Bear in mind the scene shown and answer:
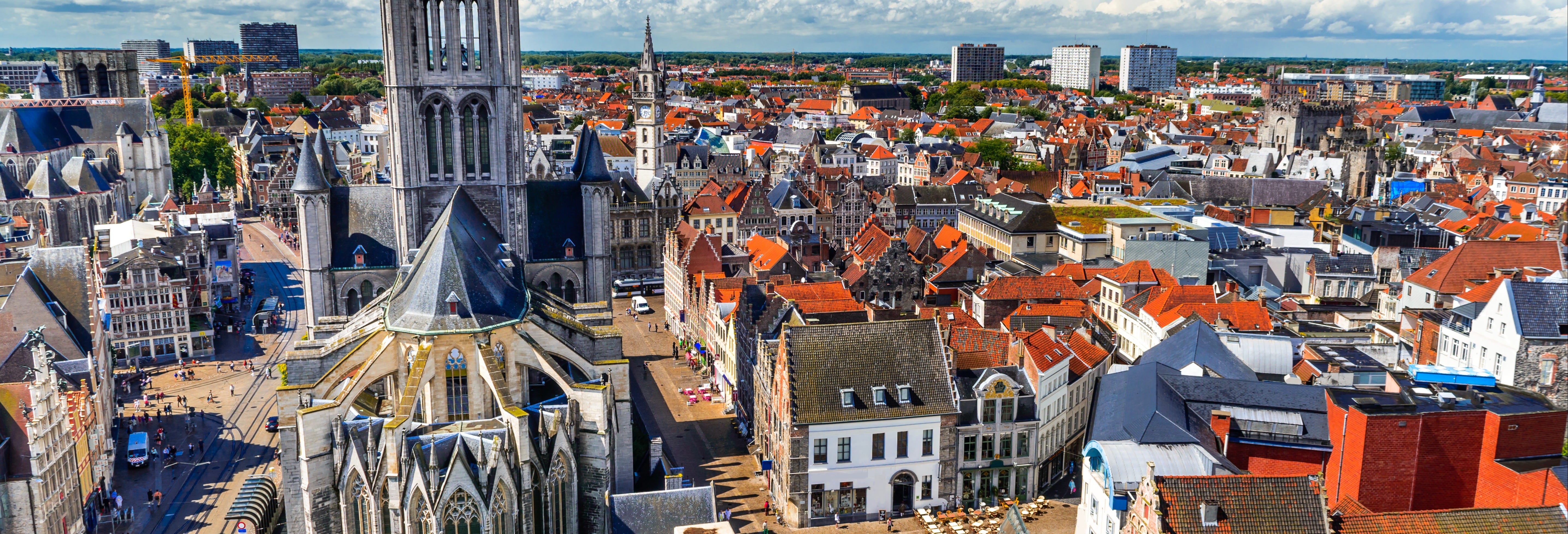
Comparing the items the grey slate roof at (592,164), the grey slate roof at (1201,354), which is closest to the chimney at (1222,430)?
the grey slate roof at (1201,354)

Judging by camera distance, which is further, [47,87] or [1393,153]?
[1393,153]

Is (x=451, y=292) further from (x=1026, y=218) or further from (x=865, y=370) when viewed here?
(x=1026, y=218)

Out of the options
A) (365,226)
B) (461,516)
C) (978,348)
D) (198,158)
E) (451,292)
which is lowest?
(461,516)

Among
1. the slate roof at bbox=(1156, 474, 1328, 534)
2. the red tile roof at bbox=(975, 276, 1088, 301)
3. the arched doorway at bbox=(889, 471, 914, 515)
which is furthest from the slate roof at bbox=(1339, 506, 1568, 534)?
the red tile roof at bbox=(975, 276, 1088, 301)

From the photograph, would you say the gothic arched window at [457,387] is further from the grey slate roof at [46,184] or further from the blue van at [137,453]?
the grey slate roof at [46,184]

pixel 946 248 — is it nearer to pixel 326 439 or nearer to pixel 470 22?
pixel 470 22

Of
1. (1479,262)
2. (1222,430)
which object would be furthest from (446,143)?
(1479,262)

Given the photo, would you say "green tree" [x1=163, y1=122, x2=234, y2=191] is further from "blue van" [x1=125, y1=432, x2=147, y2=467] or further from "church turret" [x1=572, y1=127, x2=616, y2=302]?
"church turret" [x1=572, y1=127, x2=616, y2=302]
